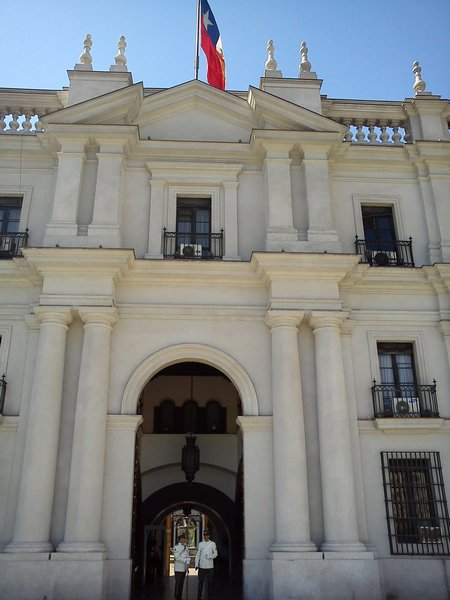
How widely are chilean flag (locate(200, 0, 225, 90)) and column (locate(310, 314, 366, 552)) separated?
326 inches

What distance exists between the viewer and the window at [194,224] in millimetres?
15797

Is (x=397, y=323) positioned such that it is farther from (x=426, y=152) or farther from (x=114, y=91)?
(x=114, y=91)

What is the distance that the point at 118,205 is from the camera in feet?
50.8

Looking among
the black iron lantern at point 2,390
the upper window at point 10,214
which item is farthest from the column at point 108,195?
the black iron lantern at point 2,390

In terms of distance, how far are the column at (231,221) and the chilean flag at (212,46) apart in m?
3.84

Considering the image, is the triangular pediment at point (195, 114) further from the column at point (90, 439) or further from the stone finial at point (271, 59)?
the column at point (90, 439)

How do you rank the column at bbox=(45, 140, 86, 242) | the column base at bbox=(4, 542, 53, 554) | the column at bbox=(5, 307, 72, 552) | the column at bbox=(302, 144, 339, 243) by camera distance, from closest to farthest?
the column base at bbox=(4, 542, 53, 554)
the column at bbox=(5, 307, 72, 552)
the column at bbox=(45, 140, 86, 242)
the column at bbox=(302, 144, 339, 243)

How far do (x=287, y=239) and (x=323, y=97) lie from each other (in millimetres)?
4891

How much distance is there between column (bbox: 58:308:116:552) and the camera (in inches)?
495

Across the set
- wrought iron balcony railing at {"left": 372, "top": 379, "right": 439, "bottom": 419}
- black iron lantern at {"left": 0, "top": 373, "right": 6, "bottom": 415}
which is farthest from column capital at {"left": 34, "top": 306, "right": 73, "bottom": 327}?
wrought iron balcony railing at {"left": 372, "top": 379, "right": 439, "bottom": 419}

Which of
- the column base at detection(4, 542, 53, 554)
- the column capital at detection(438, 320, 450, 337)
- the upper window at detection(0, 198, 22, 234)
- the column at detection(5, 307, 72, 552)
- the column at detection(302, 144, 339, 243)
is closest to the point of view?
the column base at detection(4, 542, 53, 554)

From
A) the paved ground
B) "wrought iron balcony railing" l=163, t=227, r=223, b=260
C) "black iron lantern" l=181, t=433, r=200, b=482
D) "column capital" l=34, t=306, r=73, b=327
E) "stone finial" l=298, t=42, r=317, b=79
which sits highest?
"stone finial" l=298, t=42, r=317, b=79

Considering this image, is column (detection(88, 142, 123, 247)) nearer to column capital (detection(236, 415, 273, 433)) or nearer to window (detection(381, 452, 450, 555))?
column capital (detection(236, 415, 273, 433))

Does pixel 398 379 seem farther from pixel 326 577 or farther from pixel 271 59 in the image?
pixel 271 59
